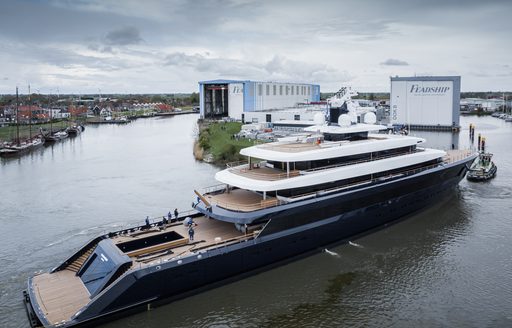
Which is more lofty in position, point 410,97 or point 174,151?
point 410,97

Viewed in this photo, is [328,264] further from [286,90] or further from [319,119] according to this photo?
[286,90]

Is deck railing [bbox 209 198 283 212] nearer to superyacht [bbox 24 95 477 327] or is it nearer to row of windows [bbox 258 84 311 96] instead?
superyacht [bbox 24 95 477 327]

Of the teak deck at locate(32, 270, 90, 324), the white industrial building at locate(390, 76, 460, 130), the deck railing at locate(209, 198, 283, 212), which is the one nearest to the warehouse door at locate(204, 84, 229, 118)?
the white industrial building at locate(390, 76, 460, 130)

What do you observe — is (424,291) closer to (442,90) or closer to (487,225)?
(487,225)

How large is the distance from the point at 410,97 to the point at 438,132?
7459 millimetres

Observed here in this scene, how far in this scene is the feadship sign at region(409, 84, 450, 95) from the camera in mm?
64875

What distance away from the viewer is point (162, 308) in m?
15.0

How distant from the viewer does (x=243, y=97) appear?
224 feet

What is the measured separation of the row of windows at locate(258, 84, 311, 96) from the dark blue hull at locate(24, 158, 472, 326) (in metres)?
50.5

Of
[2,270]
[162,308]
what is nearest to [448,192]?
[162,308]

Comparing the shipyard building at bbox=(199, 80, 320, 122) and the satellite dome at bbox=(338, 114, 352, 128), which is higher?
the shipyard building at bbox=(199, 80, 320, 122)

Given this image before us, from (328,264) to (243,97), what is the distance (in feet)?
172

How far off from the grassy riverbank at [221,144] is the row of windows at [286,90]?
14173 millimetres

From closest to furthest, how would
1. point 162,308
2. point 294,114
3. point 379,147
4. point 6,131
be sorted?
1. point 162,308
2. point 379,147
3. point 294,114
4. point 6,131
